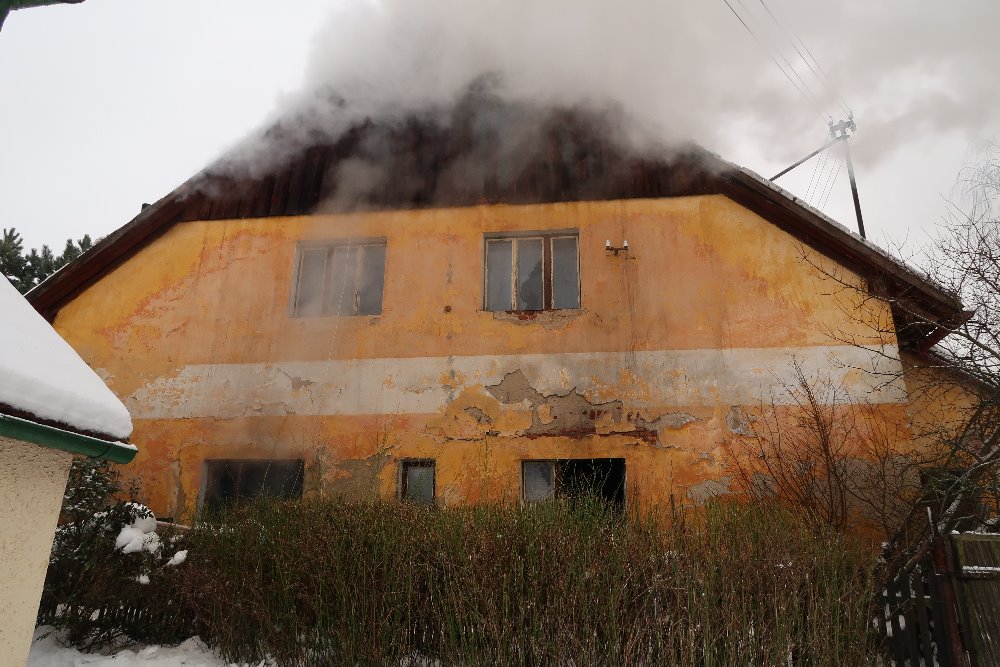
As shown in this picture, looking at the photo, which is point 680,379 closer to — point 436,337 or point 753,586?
point 436,337

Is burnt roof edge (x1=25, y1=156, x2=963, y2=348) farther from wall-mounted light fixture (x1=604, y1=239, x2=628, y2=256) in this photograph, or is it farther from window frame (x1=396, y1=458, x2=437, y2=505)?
window frame (x1=396, y1=458, x2=437, y2=505)

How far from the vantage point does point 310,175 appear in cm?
951

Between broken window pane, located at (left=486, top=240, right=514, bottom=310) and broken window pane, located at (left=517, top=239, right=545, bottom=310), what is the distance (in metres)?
0.13

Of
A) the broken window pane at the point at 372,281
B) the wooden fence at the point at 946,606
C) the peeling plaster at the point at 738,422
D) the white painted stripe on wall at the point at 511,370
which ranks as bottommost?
the wooden fence at the point at 946,606

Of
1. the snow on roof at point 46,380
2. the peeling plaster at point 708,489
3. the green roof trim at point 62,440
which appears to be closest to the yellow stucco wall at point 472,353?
the peeling plaster at point 708,489

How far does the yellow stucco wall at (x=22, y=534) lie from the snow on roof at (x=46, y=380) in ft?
0.81

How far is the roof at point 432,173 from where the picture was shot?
8.86 m

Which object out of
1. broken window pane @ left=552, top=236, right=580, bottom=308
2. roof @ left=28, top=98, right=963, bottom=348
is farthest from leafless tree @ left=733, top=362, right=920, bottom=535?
broken window pane @ left=552, top=236, right=580, bottom=308

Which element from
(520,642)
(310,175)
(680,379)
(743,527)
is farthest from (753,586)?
(310,175)

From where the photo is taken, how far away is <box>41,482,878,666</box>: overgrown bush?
417 cm

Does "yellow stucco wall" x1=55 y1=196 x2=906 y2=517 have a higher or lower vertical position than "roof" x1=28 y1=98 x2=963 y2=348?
lower

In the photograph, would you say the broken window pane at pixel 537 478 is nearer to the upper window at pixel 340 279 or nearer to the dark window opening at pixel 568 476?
the dark window opening at pixel 568 476

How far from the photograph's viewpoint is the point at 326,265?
920 cm

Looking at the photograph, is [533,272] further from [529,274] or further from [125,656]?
[125,656]
